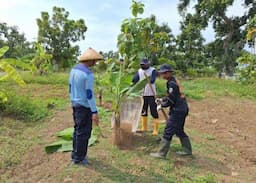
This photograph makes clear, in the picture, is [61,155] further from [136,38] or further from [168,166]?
[136,38]

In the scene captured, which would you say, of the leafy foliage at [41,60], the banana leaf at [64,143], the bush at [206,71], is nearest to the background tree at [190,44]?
the bush at [206,71]

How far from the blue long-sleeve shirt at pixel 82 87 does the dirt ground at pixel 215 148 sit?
0.90 metres

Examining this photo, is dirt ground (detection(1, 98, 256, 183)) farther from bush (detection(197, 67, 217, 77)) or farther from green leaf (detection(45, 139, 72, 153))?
bush (detection(197, 67, 217, 77))

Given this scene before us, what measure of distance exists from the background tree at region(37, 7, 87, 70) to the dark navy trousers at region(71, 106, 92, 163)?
63.6ft

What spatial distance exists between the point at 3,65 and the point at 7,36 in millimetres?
36324

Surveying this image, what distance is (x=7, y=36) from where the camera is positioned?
40500 mm

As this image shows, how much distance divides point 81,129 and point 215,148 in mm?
2739

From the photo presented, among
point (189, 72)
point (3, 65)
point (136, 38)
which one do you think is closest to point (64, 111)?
point (3, 65)

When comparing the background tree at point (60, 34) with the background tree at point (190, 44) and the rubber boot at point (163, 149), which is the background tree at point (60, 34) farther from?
the rubber boot at point (163, 149)

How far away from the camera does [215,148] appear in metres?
6.11

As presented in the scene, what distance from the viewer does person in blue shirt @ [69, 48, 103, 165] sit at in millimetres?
4492

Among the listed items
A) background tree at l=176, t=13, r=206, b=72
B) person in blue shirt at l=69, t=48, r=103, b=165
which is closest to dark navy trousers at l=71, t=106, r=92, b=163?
person in blue shirt at l=69, t=48, r=103, b=165

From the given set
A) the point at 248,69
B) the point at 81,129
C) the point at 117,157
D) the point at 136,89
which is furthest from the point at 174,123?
the point at 248,69

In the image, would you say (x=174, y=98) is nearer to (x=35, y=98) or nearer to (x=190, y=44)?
(x=35, y=98)
